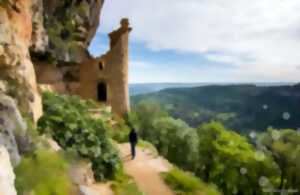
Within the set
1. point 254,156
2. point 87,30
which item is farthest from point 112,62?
point 254,156

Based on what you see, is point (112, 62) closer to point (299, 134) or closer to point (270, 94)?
point (299, 134)

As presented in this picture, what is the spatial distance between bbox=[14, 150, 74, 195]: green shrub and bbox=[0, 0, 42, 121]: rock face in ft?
5.50

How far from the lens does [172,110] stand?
3674 inches

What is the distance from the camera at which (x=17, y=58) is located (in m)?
4.07

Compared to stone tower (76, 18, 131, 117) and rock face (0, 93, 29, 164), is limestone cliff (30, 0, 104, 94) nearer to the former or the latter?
stone tower (76, 18, 131, 117)

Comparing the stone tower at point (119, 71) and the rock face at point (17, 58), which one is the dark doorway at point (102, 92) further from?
the rock face at point (17, 58)

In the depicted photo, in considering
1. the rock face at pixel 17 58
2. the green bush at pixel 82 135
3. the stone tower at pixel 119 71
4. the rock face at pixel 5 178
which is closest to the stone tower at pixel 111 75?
the stone tower at pixel 119 71

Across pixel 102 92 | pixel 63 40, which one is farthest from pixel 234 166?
pixel 63 40

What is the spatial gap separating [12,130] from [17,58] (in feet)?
6.62

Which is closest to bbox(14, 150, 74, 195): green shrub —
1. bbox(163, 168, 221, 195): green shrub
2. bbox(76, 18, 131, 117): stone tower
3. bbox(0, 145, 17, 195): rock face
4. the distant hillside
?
bbox(0, 145, 17, 195): rock face

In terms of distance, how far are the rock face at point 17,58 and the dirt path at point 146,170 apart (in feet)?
12.2

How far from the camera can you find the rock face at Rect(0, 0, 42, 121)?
146 inches

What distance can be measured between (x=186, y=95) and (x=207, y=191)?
141381 mm

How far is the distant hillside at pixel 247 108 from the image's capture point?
6750 cm
